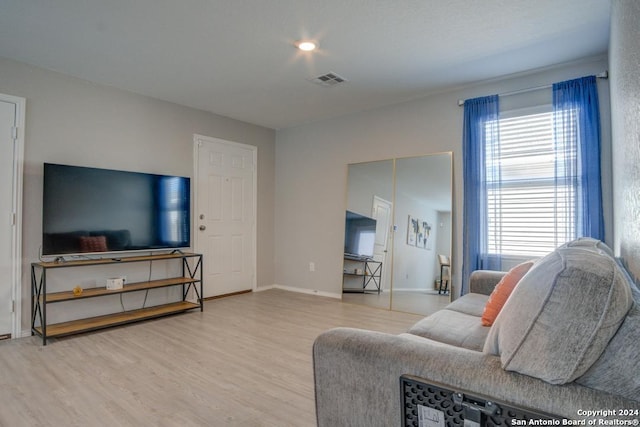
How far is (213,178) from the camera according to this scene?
4.84 metres

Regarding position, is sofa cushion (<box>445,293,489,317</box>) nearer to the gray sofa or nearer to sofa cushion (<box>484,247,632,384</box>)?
the gray sofa

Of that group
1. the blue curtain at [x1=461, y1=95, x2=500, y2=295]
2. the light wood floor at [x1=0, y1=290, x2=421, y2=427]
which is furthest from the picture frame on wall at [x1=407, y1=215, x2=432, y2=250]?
the light wood floor at [x1=0, y1=290, x2=421, y2=427]

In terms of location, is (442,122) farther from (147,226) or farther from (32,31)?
(32,31)

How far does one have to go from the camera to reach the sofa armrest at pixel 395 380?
88cm

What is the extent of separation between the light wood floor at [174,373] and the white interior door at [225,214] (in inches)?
41.1

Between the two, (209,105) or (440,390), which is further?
(209,105)

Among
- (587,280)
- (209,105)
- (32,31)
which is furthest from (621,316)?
(209,105)

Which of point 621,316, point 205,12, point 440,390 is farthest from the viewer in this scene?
point 205,12

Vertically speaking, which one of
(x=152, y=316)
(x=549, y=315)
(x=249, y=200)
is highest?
(x=249, y=200)

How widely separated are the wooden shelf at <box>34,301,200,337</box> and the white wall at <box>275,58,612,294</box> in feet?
5.92

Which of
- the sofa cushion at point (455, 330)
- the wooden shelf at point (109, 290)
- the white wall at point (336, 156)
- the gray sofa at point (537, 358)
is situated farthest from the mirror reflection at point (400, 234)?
Result: the gray sofa at point (537, 358)

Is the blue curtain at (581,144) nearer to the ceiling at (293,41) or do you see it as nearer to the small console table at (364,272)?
the ceiling at (293,41)

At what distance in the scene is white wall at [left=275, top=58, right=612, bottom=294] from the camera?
3893 mm

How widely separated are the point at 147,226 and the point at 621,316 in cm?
405
